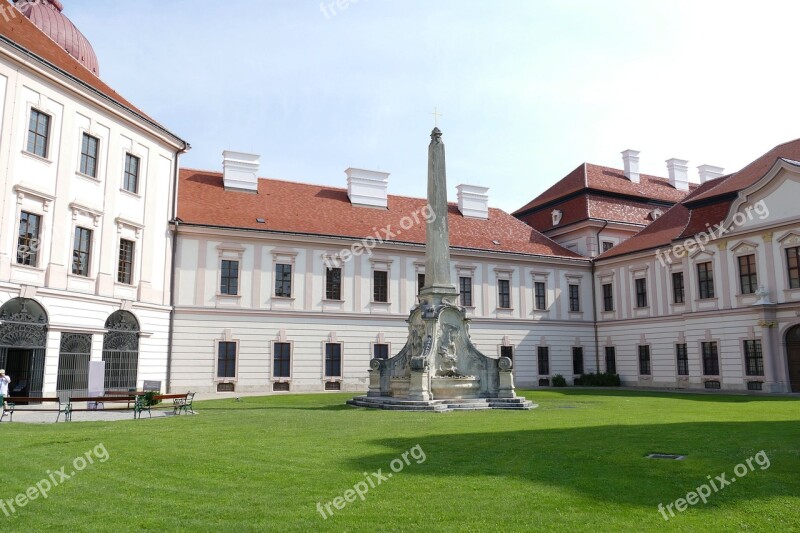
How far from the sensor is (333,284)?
33156mm

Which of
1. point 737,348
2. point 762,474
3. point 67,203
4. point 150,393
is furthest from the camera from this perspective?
point 737,348

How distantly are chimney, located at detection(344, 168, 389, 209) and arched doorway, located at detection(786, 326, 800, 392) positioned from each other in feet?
68.9

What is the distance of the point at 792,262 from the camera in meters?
28.5

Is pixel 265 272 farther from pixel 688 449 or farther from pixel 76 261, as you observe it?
pixel 688 449

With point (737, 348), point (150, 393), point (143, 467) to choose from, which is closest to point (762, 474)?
point (143, 467)

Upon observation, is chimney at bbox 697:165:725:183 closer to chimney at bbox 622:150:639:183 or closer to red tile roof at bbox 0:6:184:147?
chimney at bbox 622:150:639:183

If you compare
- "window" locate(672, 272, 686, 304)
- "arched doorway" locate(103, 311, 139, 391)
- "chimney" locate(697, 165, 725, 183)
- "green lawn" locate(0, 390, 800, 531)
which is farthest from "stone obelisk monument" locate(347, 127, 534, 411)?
"chimney" locate(697, 165, 725, 183)

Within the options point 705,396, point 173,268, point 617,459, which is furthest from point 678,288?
point 617,459

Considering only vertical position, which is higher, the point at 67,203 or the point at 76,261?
the point at 67,203

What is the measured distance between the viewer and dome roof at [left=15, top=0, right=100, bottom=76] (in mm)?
31625

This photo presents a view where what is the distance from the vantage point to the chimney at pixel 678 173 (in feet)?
152

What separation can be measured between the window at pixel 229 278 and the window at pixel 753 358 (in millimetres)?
23926

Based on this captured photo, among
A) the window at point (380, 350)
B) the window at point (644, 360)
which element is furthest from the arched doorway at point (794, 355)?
the window at point (380, 350)

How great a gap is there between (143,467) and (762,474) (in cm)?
798
